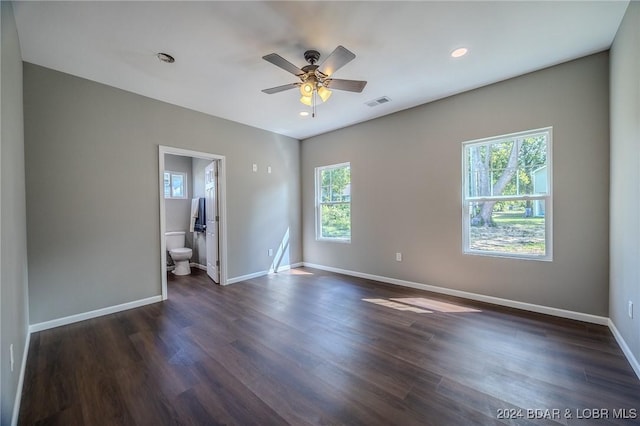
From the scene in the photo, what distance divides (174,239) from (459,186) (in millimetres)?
5287

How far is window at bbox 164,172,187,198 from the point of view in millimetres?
5594

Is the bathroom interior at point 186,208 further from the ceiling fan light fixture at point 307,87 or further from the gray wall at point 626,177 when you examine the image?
the gray wall at point 626,177

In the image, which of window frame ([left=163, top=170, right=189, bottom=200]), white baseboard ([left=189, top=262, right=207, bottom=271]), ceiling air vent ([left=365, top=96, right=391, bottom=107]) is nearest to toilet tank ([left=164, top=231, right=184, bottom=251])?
white baseboard ([left=189, top=262, right=207, bottom=271])

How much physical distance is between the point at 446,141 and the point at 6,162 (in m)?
4.26

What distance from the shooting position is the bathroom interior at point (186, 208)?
5398 mm

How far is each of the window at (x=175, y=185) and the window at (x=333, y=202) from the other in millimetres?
3052

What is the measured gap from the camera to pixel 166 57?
2.56 meters

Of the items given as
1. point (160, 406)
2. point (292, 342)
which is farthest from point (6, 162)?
point (292, 342)

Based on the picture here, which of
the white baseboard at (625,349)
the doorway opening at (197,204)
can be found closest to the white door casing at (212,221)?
the doorway opening at (197,204)

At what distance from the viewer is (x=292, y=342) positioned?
242 cm

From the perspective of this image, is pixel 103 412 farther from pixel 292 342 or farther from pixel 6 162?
pixel 6 162

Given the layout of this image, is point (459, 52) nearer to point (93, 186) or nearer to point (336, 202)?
point (336, 202)

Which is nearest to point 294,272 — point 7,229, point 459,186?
point 459,186

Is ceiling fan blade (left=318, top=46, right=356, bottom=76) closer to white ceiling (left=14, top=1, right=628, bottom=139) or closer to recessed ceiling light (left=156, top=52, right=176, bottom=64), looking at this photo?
white ceiling (left=14, top=1, right=628, bottom=139)
